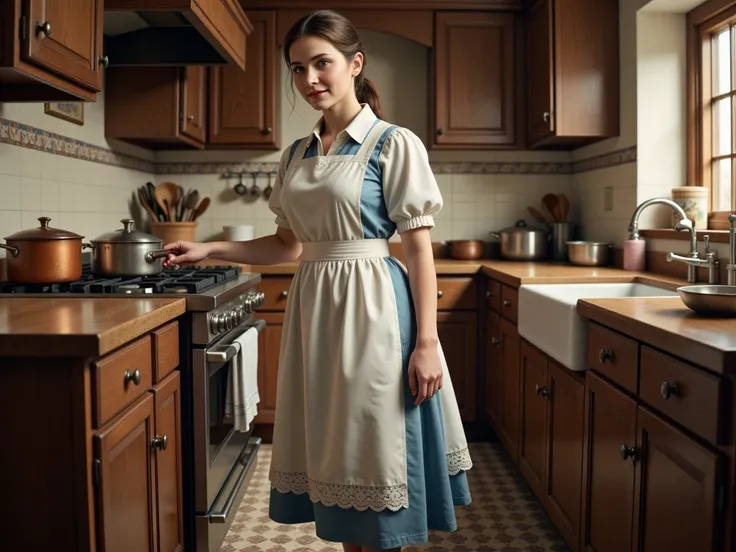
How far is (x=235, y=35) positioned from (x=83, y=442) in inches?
89.5

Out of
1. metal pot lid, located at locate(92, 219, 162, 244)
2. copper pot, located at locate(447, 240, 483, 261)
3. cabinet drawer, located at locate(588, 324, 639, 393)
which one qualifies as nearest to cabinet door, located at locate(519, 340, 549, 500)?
cabinet drawer, located at locate(588, 324, 639, 393)

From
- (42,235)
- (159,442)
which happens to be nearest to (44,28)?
(42,235)

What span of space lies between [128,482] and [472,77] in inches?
114

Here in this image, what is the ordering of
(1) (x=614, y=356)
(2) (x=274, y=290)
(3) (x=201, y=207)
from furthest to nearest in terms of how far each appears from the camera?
(3) (x=201, y=207), (2) (x=274, y=290), (1) (x=614, y=356)

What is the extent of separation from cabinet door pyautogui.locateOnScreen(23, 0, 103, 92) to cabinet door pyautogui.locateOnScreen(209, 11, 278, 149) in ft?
5.40

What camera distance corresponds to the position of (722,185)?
3.00 m

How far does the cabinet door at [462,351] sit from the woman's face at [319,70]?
6.48ft

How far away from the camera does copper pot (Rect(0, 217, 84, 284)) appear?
206cm

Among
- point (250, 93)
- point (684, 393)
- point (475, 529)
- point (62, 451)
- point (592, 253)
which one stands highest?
point (250, 93)

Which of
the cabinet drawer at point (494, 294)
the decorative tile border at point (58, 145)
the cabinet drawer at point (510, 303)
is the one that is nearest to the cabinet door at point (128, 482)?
the decorative tile border at point (58, 145)

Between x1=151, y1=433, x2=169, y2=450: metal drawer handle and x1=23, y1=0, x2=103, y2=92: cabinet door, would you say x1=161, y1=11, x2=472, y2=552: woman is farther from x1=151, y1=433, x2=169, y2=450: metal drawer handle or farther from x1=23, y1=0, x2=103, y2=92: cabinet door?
x1=23, y1=0, x2=103, y2=92: cabinet door

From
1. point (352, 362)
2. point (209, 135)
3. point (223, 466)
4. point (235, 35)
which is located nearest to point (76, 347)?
point (352, 362)

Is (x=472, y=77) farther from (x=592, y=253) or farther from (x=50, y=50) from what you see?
(x=50, y=50)

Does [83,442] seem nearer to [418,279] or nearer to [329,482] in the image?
[329,482]
